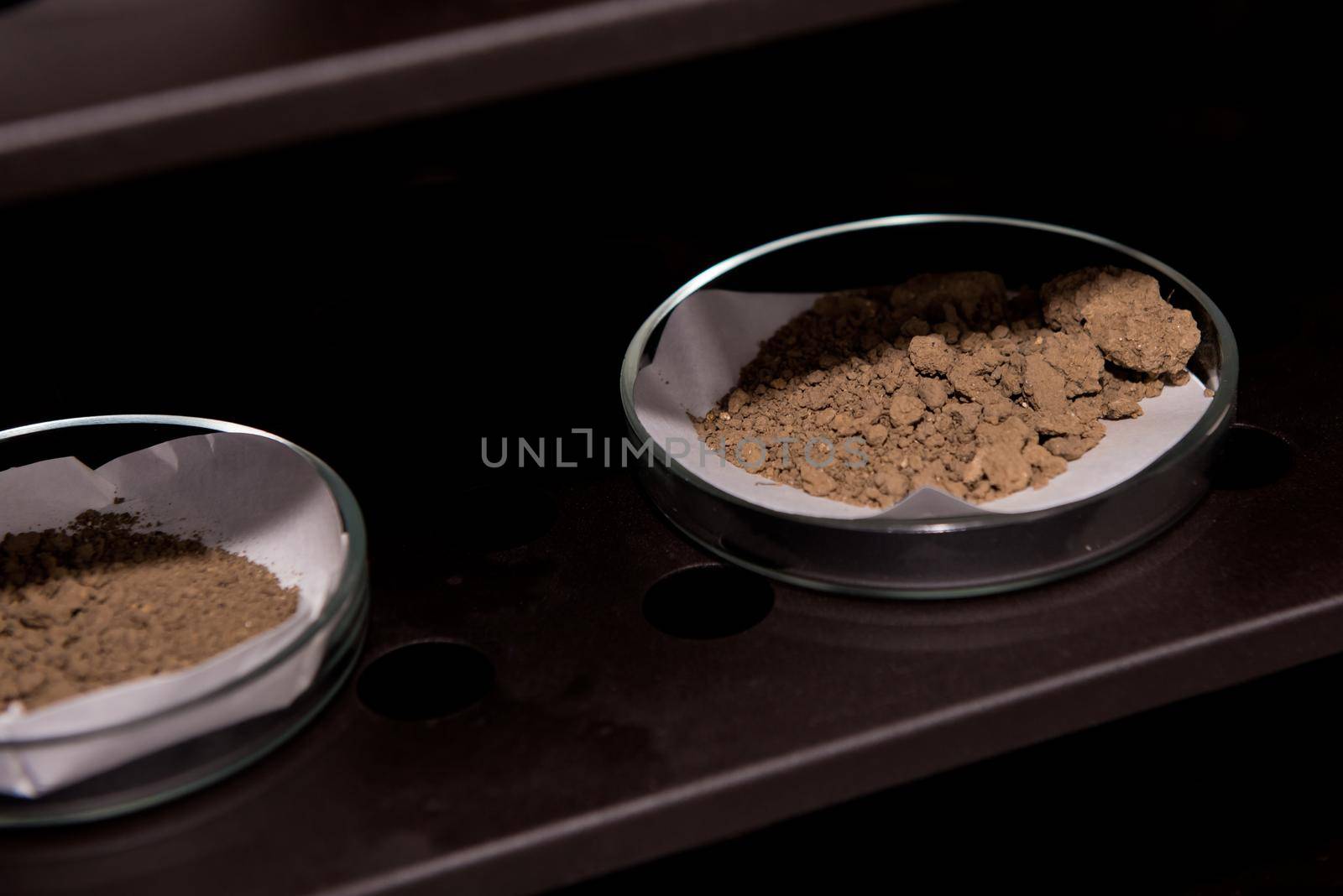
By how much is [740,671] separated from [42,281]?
20.3 inches

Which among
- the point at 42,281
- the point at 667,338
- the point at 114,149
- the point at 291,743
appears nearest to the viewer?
the point at 114,149

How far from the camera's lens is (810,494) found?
0.65 metres

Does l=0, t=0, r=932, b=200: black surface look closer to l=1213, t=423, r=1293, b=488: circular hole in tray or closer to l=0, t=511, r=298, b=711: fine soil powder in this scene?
l=0, t=511, r=298, b=711: fine soil powder

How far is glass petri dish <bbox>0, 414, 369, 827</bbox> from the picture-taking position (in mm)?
534

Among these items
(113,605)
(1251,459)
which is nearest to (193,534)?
(113,605)

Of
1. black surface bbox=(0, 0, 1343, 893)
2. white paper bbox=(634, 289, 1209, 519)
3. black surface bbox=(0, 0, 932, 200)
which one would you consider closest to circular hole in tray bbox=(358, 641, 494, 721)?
black surface bbox=(0, 0, 1343, 893)

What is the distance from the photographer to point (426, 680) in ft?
2.31

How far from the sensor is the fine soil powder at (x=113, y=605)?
22.8 inches

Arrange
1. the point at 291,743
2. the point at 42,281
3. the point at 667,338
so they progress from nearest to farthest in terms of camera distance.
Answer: the point at 291,743, the point at 667,338, the point at 42,281

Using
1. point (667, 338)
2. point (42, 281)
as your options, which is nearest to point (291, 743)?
point (667, 338)

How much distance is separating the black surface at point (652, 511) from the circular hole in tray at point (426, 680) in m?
0.02

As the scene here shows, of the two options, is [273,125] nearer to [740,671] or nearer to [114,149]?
[114,149]

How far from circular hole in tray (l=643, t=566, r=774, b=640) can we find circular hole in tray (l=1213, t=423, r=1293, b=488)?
236 mm

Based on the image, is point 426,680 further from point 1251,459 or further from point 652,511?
point 1251,459
